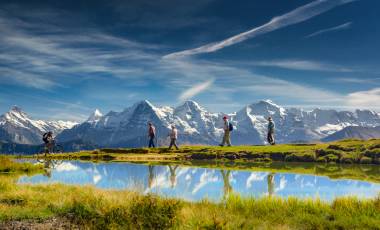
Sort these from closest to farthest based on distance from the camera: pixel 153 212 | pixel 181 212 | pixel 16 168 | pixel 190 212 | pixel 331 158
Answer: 1. pixel 153 212
2. pixel 181 212
3. pixel 190 212
4. pixel 16 168
5. pixel 331 158

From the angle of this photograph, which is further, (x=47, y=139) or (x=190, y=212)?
(x=47, y=139)

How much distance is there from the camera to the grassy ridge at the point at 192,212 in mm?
15797

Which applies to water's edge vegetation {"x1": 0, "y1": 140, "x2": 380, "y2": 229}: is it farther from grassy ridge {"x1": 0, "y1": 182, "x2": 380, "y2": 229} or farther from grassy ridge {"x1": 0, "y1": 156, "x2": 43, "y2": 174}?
grassy ridge {"x1": 0, "y1": 156, "x2": 43, "y2": 174}

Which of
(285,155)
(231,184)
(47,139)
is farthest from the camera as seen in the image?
(47,139)

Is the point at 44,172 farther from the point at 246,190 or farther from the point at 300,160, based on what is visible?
the point at 300,160

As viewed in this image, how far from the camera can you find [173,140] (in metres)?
65.9

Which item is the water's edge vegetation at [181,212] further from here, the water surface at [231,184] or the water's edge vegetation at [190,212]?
the water surface at [231,184]

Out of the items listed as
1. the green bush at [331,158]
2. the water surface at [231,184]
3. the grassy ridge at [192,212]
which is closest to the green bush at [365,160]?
the green bush at [331,158]

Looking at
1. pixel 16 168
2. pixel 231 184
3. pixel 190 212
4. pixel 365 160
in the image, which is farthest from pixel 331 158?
pixel 190 212

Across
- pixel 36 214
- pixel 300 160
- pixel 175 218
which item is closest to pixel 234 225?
pixel 175 218

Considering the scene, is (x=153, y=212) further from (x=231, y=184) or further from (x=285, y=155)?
(x=285, y=155)

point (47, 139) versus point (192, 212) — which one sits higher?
point (47, 139)

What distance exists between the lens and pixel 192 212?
17.4 m

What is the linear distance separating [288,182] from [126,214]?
18016 mm
